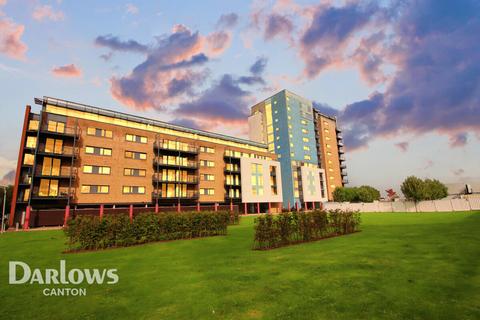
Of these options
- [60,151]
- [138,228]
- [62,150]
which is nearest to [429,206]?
[138,228]

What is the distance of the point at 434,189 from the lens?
55.8 meters

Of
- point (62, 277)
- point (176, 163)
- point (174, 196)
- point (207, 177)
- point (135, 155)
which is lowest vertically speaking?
point (62, 277)

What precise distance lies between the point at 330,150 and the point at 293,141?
26204mm

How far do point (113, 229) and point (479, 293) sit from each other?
17.1 metres

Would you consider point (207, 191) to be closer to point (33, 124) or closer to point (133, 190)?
point (133, 190)

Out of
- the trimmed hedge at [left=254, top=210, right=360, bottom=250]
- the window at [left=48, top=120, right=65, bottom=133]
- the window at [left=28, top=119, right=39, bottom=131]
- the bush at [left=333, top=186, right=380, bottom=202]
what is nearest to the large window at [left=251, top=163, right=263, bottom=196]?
the bush at [left=333, top=186, right=380, bottom=202]

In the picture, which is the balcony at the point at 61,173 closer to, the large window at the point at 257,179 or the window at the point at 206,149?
the window at the point at 206,149

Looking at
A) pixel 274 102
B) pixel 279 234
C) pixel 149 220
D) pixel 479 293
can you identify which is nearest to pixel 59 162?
pixel 149 220

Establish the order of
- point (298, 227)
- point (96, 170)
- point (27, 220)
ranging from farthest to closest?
point (96, 170), point (27, 220), point (298, 227)

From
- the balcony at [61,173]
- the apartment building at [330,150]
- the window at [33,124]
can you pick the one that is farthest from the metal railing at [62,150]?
the apartment building at [330,150]

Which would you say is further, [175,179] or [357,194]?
[357,194]

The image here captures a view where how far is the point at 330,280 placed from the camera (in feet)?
24.4

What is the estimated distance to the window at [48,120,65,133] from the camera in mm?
41053

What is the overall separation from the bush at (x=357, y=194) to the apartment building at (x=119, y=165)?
1320 inches
